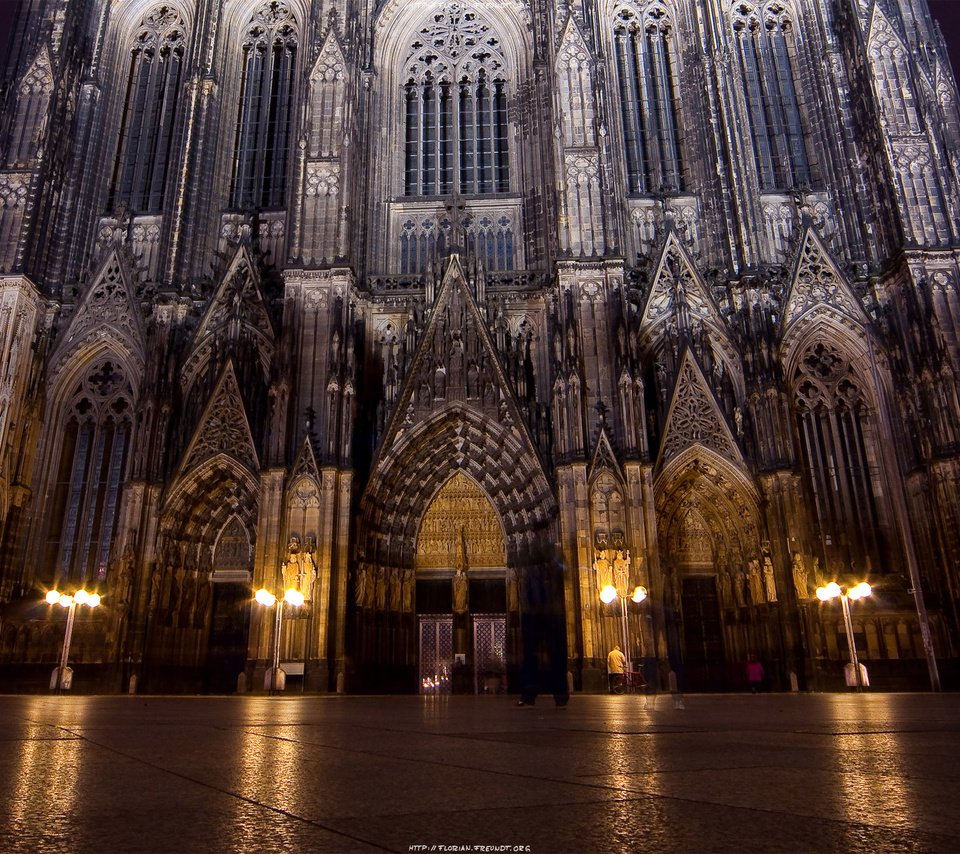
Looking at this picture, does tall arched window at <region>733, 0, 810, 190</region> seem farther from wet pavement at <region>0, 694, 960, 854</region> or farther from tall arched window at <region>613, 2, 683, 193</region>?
wet pavement at <region>0, 694, 960, 854</region>

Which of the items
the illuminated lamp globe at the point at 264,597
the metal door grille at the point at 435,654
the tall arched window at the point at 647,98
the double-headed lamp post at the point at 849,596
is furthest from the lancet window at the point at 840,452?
the illuminated lamp globe at the point at 264,597

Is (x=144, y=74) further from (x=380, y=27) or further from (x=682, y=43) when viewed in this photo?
(x=682, y=43)

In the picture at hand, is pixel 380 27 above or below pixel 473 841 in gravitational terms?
above

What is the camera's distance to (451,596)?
21172 mm

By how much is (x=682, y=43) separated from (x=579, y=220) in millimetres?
9334

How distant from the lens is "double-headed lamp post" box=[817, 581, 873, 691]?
16922mm

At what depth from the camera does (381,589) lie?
66.3 ft

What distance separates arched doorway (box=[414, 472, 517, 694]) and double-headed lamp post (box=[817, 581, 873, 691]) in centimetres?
745

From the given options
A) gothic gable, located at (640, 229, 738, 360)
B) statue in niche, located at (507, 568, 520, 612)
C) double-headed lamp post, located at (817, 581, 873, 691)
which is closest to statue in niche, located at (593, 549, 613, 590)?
statue in niche, located at (507, 568, 520, 612)

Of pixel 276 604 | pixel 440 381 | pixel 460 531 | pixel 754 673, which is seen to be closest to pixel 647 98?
pixel 440 381

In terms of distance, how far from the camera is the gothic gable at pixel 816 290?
71.3ft

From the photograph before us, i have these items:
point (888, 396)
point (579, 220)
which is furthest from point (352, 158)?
point (888, 396)

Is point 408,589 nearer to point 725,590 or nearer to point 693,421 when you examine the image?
point 725,590

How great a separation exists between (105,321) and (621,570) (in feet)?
53.2
